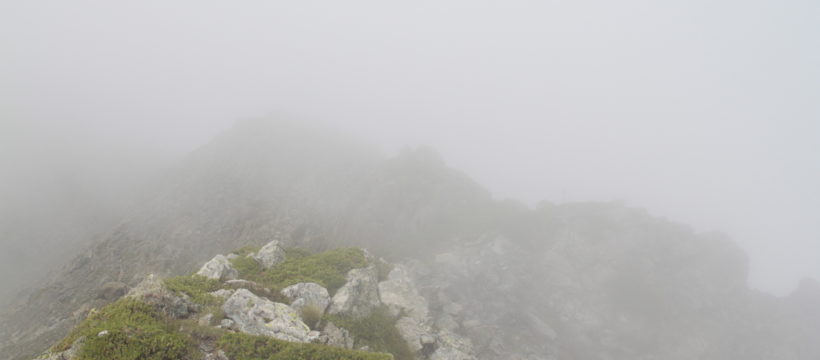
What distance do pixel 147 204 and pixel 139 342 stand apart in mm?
81434

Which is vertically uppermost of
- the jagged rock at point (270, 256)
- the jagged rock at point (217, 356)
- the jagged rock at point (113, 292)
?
the jagged rock at point (217, 356)

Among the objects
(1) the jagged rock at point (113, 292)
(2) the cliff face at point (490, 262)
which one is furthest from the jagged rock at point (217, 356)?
(1) the jagged rock at point (113, 292)

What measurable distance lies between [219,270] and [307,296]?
4367 millimetres

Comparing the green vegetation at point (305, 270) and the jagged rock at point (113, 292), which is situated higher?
the green vegetation at point (305, 270)

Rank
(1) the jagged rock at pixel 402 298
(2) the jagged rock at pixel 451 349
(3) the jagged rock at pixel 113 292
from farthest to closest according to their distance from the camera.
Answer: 1. (3) the jagged rock at pixel 113 292
2. (1) the jagged rock at pixel 402 298
3. (2) the jagged rock at pixel 451 349

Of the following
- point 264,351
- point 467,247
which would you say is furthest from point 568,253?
point 264,351

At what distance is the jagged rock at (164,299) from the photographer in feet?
30.8

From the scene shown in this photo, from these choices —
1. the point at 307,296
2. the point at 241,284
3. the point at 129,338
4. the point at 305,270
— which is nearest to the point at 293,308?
the point at 307,296

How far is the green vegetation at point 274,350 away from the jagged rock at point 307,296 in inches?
165

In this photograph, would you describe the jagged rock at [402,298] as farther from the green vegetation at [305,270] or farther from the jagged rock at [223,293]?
the jagged rock at [223,293]

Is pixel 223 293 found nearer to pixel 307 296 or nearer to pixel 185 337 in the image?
pixel 307 296

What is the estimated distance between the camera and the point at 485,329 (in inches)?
1817

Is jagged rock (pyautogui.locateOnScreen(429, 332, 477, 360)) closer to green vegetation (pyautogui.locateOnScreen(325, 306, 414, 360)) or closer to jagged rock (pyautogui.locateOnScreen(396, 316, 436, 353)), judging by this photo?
jagged rock (pyautogui.locateOnScreen(396, 316, 436, 353))

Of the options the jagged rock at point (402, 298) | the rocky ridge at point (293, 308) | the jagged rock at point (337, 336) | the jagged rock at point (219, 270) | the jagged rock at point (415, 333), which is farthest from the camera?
the jagged rock at point (402, 298)
